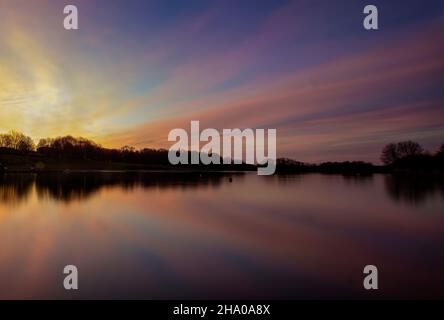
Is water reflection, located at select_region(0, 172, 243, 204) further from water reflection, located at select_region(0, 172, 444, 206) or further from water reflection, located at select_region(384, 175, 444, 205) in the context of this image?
water reflection, located at select_region(384, 175, 444, 205)

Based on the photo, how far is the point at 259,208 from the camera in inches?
1141

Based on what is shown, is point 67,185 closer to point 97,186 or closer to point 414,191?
point 97,186

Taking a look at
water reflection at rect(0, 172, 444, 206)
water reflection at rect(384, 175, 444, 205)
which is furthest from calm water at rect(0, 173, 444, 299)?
water reflection at rect(384, 175, 444, 205)

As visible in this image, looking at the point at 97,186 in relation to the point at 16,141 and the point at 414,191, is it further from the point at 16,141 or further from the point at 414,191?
the point at 16,141

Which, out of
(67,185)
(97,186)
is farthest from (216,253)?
(67,185)

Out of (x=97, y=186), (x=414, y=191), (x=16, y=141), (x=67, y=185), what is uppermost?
(x=16, y=141)

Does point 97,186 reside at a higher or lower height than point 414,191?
higher

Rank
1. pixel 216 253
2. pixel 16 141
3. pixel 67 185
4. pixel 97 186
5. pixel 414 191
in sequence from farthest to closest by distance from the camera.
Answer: pixel 16 141 < pixel 67 185 < pixel 97 186 < pixel 414 191 < pixel 216 253

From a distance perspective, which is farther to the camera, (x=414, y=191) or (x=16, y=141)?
(x=16, y=141)

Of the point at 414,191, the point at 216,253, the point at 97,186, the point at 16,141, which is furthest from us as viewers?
the point at 16,141

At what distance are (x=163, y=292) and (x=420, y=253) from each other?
12.1m

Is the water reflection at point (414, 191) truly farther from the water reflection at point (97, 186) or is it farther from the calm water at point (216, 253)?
the calm water at point (216, 253)
